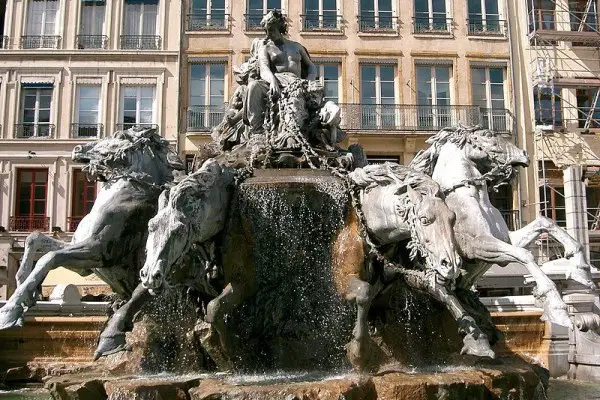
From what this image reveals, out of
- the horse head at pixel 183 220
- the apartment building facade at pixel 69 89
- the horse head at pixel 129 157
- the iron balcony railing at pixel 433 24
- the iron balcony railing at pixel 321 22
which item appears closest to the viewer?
the horse head at pixel 183 220

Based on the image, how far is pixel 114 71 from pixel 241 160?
862 inches

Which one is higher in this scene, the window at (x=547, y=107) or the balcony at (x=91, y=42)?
the balcony at (x=91, y=42)

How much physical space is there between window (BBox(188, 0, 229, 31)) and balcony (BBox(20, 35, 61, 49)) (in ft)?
19.5

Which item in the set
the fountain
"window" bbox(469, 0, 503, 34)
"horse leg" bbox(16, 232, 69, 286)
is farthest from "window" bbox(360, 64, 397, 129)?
"horse leg" bbox(16, 232, 69, 286)

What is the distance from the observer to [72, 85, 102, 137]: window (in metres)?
28.2

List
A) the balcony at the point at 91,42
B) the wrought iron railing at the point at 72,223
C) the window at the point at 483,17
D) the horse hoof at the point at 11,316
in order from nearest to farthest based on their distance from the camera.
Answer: the horse hoof at the point at 11,316, the wrought iron railing at the point at 72,223, the balcony at the point at 91,42, the window at the point at 483,17

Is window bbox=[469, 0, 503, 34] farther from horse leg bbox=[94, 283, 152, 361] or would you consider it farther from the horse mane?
horse leg bbox=[94, 283, 152, 361]

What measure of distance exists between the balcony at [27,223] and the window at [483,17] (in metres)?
20.6

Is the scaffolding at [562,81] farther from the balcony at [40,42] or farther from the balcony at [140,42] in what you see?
the balcony at [40,42]

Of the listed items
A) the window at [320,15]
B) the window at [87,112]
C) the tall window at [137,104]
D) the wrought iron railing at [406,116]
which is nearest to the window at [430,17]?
the window at [320,15]

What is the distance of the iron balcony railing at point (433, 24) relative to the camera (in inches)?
1169

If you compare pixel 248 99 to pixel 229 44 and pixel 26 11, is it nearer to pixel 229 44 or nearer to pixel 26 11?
pixel 229 44

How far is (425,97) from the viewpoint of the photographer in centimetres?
2898

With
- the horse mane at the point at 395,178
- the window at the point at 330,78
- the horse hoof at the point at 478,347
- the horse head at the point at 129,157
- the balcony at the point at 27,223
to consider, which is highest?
the window at the point at 330,78
